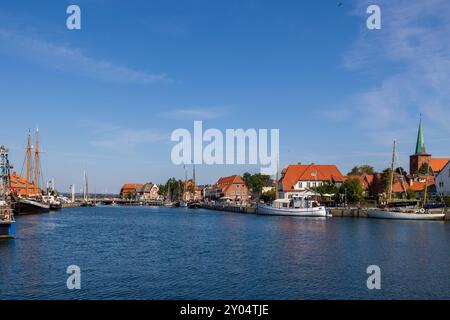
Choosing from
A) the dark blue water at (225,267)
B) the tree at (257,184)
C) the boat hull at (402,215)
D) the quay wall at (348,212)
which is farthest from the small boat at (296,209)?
the tree at (257,184)

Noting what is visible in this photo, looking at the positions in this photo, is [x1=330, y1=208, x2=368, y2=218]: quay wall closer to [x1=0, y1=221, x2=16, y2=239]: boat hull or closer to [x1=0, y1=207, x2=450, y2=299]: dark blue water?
[x1=0, y1=207, x2=450, y2=299]: dark blue water

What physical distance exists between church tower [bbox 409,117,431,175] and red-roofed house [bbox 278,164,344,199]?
3518 centimetres

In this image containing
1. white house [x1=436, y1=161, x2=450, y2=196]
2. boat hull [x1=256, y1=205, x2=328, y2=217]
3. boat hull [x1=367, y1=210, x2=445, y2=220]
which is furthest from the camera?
white house [x1=436, y1=161, x2=450, y2=196]

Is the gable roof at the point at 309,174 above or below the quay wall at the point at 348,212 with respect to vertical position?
above

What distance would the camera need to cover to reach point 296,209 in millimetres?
102188

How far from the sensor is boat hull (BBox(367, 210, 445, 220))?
8306cm

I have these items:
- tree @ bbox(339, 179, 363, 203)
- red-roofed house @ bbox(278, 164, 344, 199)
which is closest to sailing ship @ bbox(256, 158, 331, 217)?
tree @ bbox(339, 179, 363, 203)

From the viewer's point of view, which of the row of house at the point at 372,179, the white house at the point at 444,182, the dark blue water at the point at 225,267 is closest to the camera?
the dark blue water at the point at 225,267

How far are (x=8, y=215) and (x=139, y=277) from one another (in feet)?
74.8

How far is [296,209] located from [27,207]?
61.1m

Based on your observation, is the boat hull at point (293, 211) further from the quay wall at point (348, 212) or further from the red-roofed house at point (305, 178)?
the red-roofed house at point (305, 178)

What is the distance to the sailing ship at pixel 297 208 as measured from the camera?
9706cm

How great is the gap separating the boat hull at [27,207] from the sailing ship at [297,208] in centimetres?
5315

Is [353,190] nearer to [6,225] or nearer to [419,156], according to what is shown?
[419,156]
